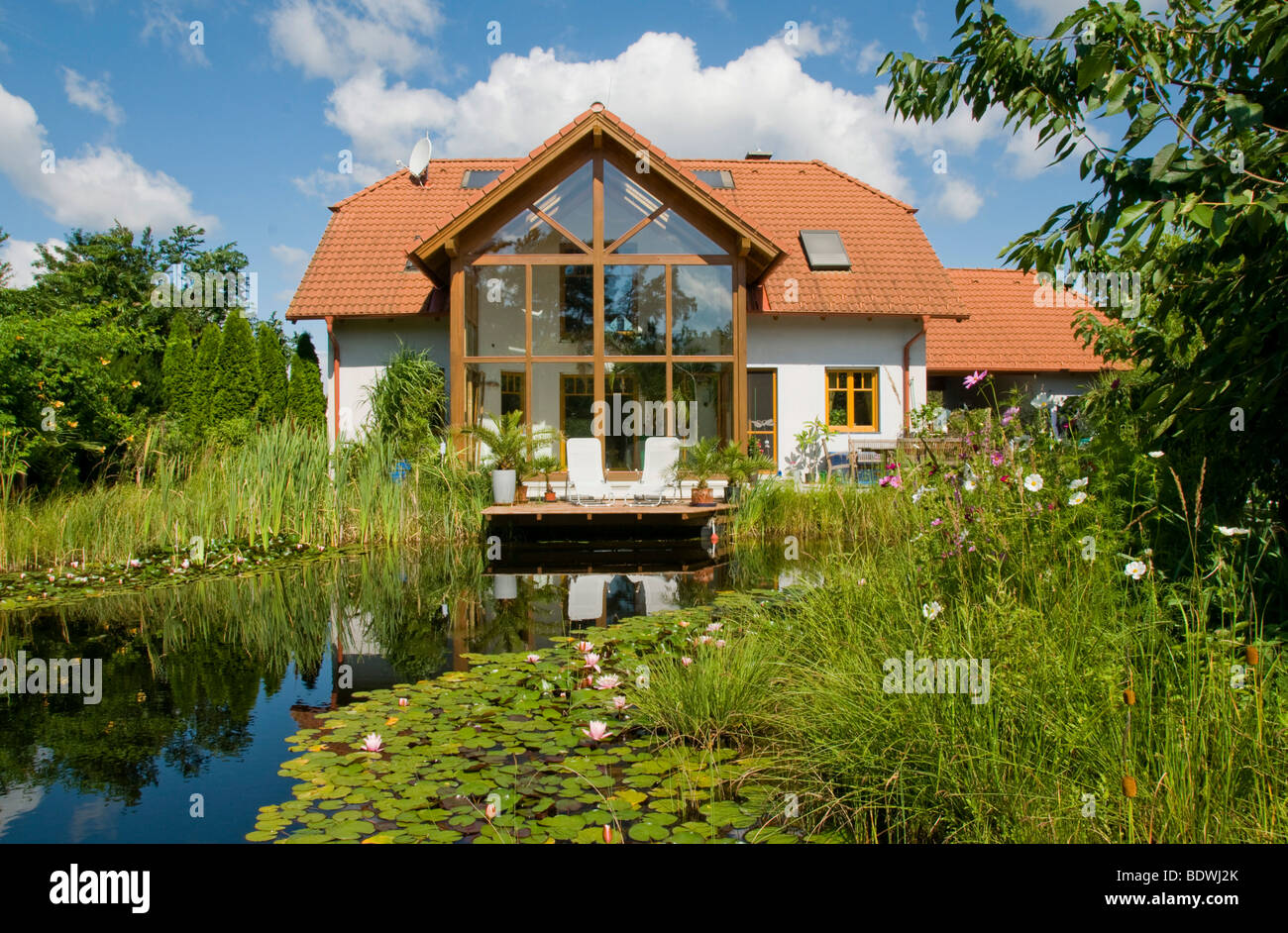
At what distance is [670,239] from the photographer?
13.5 m

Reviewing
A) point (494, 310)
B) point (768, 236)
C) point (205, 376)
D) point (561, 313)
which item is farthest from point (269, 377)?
point (768, 236)

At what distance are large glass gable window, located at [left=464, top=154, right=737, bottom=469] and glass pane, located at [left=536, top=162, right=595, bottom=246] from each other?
0.02 metres

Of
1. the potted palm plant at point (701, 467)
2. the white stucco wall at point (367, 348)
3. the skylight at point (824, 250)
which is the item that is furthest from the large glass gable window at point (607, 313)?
the skylight at point (824, 250)

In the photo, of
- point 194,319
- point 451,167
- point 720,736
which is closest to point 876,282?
point 451,167

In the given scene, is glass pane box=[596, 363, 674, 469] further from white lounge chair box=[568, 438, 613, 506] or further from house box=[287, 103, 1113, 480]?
white lounge chair box=[568, 438, 613, 506]

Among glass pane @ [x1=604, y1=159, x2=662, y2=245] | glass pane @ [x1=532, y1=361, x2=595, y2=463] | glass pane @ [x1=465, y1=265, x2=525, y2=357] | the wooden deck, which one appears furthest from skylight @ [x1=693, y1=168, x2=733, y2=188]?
the wooden deck

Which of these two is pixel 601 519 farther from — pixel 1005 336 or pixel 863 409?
pixel 1005 336

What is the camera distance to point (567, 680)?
14.9ft

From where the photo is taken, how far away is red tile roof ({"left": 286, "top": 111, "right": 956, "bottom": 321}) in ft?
51.8

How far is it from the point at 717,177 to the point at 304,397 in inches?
415

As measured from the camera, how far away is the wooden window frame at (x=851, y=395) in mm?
16328

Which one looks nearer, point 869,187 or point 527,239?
point 527,239
